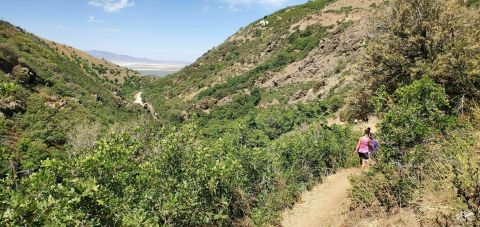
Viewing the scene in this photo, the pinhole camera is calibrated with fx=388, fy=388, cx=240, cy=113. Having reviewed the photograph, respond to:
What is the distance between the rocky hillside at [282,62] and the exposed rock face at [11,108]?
85.2 feet

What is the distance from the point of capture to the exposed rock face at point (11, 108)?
31.4 meters

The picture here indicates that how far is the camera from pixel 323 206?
524 inches

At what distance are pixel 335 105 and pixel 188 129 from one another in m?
24.8

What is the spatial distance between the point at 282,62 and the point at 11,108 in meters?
38.6

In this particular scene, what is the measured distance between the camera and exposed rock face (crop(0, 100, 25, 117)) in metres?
31.4

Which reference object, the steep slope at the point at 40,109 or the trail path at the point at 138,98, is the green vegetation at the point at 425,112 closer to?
the steep slope at the point at 40,109

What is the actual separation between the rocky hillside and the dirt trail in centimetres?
2429

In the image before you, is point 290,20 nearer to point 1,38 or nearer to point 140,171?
point 1,38

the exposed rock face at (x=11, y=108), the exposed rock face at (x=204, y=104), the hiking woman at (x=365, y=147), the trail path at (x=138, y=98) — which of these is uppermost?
the exposed rock face at (x=11, y=108)

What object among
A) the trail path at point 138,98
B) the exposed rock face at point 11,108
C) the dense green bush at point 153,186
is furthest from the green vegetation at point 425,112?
the trail path at point 138,98

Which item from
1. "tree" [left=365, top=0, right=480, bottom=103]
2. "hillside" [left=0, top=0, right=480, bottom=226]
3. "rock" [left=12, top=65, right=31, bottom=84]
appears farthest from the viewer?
"rock" [left=12, top=65, right=31, bottom=84]

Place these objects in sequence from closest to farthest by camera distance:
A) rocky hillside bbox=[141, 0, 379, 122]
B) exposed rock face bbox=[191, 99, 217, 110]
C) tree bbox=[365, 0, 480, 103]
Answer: tree bbox=[365, 0, 480, 103]
rocky hillside bbox=[141, 0, 379, 122]
exposed rock face bbox=[191, 99, 217, 110]

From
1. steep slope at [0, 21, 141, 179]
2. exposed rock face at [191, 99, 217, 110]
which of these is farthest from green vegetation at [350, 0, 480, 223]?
exposed rock face at [191, 99, 217, 110]

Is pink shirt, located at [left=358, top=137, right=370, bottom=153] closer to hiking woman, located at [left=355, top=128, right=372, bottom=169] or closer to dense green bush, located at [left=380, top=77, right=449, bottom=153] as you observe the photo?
hiking woman, located at [left=355, top=128, right=372, bottom=169]
